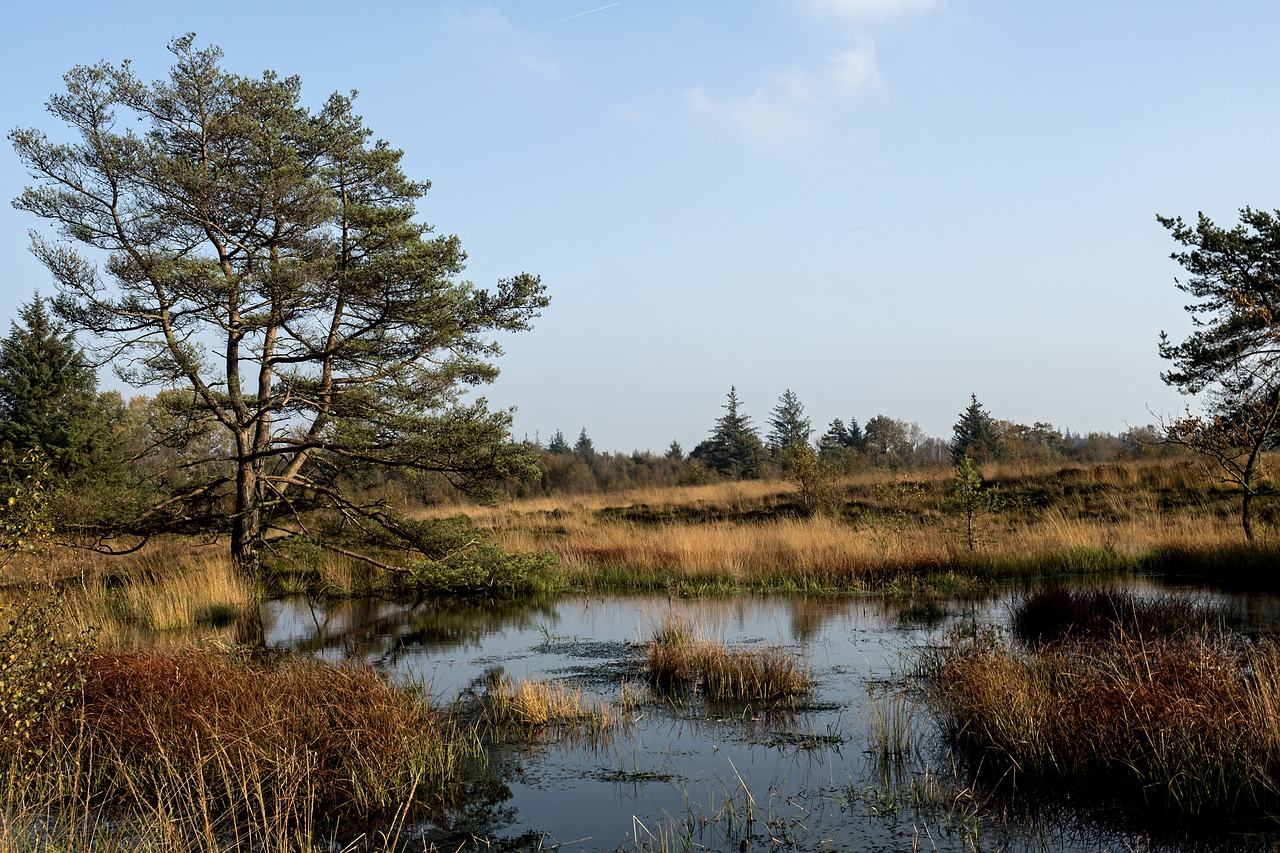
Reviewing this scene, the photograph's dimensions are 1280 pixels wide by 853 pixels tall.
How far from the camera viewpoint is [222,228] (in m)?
15.3

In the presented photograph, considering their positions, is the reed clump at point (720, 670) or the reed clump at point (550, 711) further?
the reed clump at point (720, 670)

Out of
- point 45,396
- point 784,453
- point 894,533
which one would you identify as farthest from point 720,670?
point 784,453

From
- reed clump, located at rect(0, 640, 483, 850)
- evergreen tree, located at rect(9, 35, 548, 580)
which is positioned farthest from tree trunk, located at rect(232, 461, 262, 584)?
reed clump, located at rect(0, 640, 483, 850)

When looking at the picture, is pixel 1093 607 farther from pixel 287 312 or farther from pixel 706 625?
pixel 287 312

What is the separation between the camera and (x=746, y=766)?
6.62 meters

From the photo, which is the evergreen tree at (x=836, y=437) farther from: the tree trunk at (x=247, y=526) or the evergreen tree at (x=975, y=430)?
the tree trunk at (x=247, y=526)

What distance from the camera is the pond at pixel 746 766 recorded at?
17.5 feet

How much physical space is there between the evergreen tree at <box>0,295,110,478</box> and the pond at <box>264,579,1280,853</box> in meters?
17.9

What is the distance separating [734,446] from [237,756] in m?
52.2

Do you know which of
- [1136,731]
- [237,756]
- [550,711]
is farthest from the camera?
[550,711]

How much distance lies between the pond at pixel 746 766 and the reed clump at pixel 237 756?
0.51 meters

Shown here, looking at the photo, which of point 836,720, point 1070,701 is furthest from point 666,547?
point 1070,701

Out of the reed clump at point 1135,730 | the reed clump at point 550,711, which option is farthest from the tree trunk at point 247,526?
the reed clump at point 1135,730

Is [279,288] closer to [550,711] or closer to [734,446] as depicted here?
[550,711]
